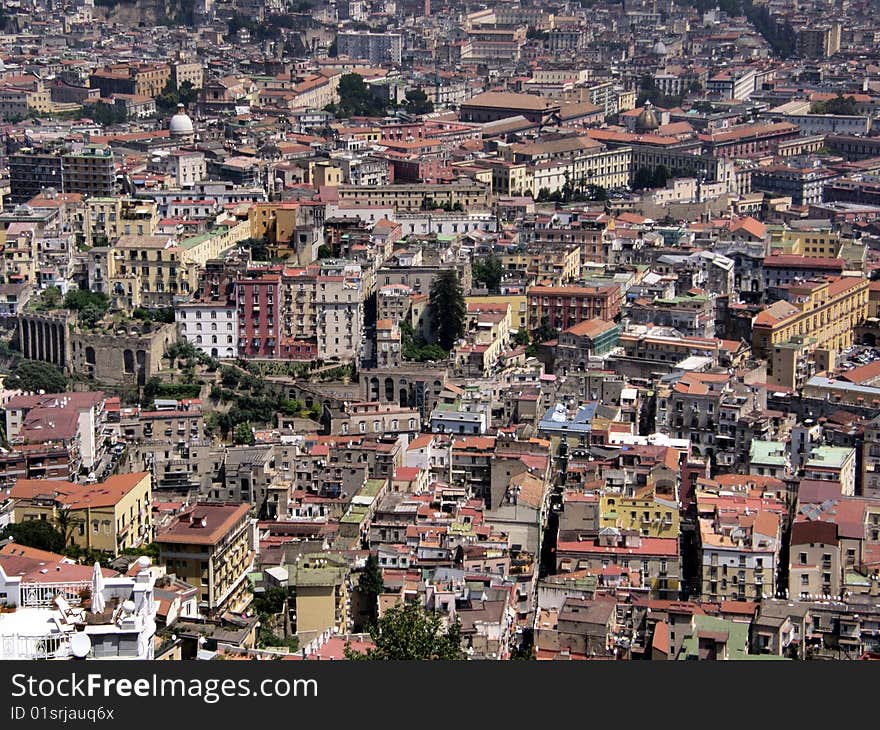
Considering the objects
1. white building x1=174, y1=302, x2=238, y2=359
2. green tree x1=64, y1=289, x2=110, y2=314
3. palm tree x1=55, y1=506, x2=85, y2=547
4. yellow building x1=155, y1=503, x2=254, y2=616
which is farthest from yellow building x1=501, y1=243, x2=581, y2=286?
palm tree x1=55, y1=506, x2=85, y2=547

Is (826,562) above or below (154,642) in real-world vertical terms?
below

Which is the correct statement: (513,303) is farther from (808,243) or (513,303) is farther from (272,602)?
(272,602)

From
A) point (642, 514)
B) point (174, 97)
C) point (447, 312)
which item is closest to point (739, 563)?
point (642, 514)

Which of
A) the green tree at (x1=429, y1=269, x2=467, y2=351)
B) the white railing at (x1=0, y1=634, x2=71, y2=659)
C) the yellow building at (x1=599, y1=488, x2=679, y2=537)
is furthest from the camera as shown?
the green tree at (x1=429, y1=269, x2=467, y2=351)

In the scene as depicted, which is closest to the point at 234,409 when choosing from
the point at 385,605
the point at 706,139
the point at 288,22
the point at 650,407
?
the point at 650,407

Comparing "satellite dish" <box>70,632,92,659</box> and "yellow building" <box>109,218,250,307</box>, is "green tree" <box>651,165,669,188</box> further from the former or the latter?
"satellite dish" <box>70,632,92,659</box>

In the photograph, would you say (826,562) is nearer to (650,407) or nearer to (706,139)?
(650,407)
